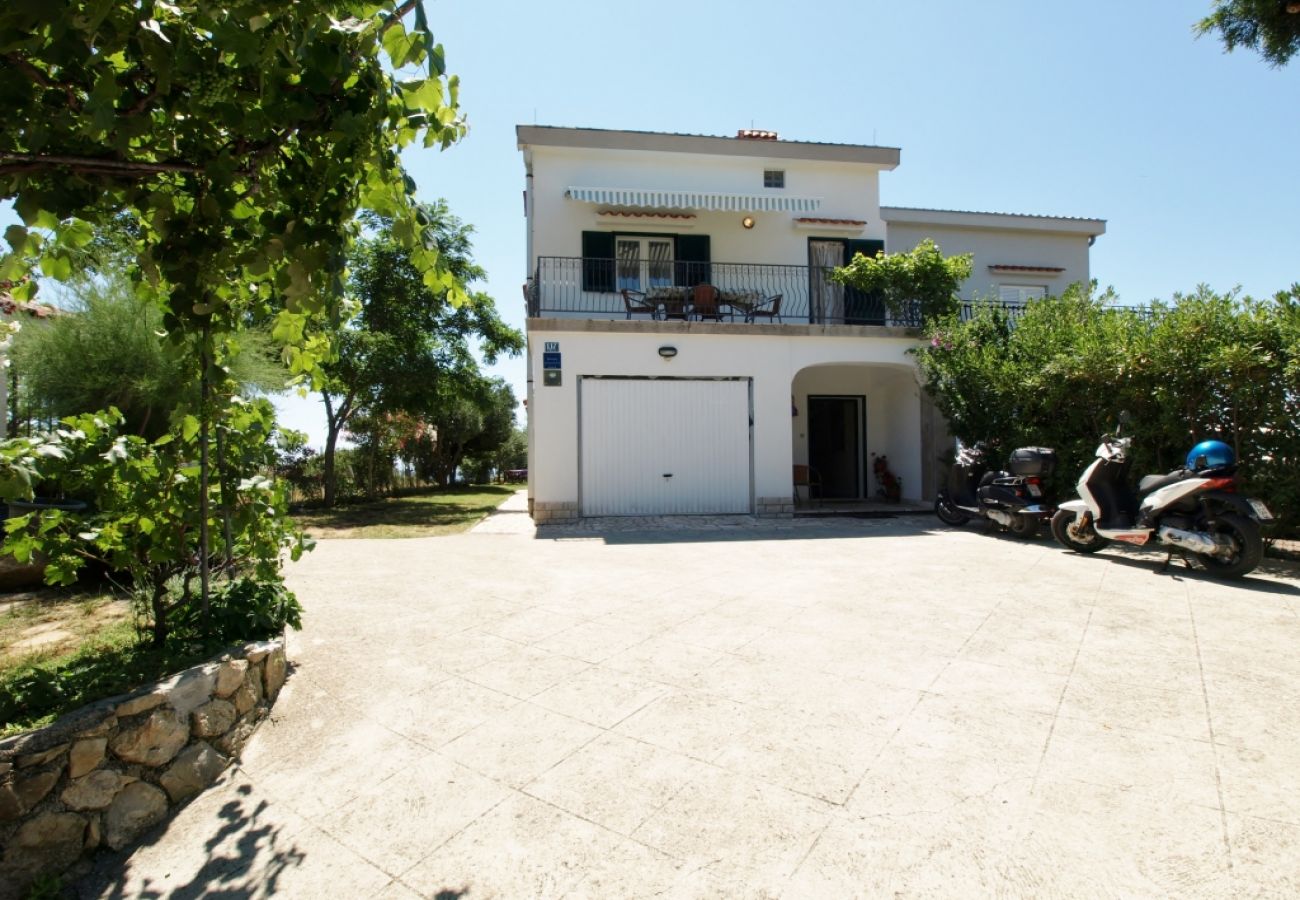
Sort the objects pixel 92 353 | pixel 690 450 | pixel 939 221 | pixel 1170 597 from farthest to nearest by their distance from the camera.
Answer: pixel 939 221 < pixel 690 450 < pixel 92 353 < pixel 1170 597

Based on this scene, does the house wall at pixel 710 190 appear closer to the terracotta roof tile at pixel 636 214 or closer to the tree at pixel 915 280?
the terracotta roof tile at pixel 636 214

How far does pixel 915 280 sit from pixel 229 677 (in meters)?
11.8

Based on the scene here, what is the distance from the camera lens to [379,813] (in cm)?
248

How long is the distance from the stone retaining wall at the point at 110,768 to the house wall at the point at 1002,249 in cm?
1551

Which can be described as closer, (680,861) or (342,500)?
(680,861)

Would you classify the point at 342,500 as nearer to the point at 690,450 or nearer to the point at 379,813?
the point at 690,450

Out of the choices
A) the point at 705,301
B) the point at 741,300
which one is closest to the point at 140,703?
the point at 705,301

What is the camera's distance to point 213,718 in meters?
2.89

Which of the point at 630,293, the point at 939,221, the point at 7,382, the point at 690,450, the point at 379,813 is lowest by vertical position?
the point at 379,813

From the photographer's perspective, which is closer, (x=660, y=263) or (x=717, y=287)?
(x=717, y=287)

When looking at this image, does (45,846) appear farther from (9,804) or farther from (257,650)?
(257,650)

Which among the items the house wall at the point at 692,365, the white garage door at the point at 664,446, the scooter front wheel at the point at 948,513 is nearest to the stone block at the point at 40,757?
the house wall at the point at 692,365

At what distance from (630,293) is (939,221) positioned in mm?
7999

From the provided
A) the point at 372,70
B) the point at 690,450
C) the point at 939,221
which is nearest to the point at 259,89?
the point at 372,70
